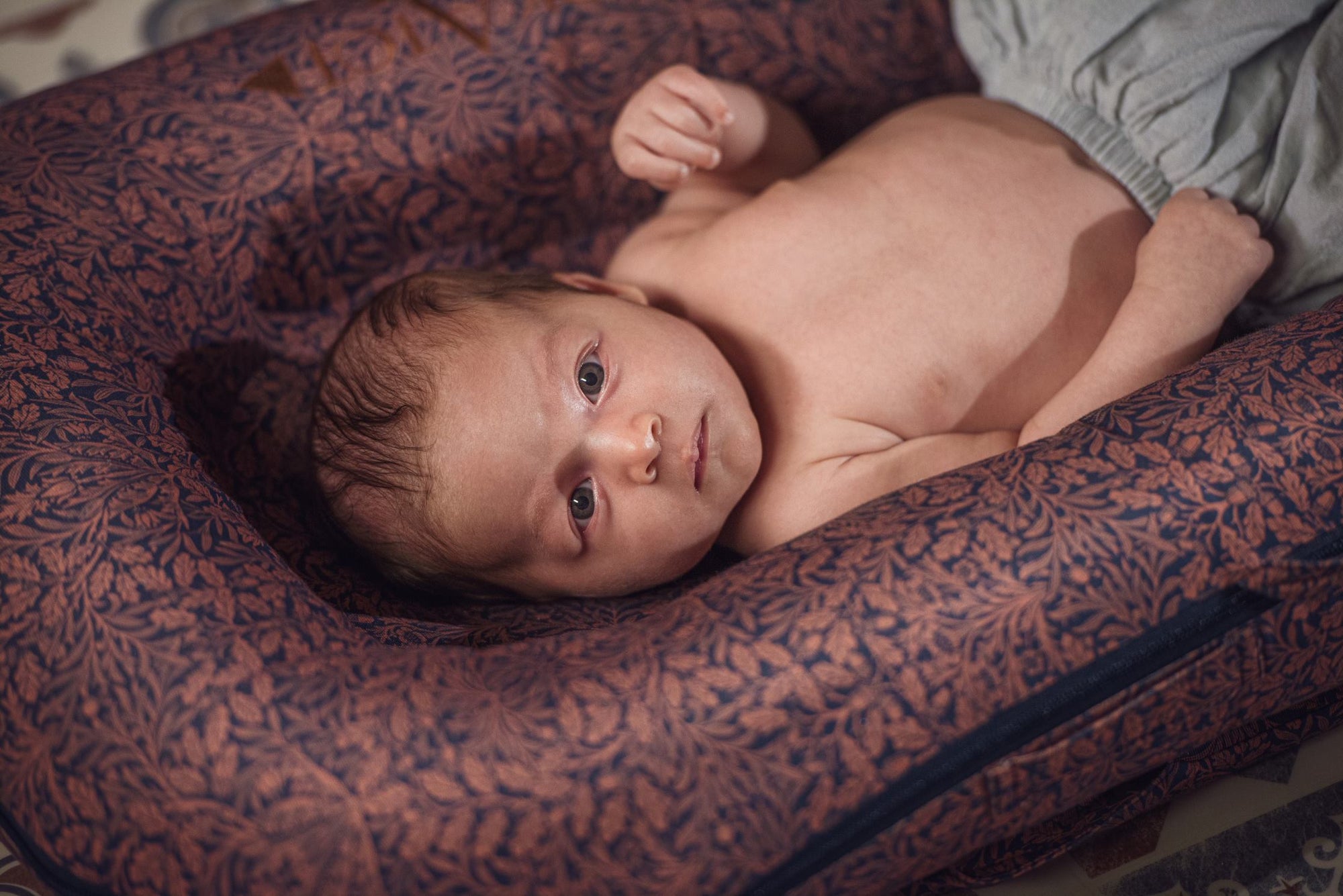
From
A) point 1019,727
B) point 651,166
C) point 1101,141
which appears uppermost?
point 651,166

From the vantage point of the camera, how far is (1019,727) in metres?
0.82

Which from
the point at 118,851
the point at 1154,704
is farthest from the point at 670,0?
the point at 118,851

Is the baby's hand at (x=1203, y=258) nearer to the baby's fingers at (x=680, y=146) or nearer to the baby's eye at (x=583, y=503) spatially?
the baby's fingers at (x=680, y=146)

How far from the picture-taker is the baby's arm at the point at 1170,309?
1.09m

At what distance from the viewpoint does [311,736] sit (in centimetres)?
80

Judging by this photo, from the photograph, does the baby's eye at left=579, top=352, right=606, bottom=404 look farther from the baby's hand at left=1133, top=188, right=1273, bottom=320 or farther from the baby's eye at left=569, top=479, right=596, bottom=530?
the baby's hand at left=1133, top=188, right=1273, bottom=320

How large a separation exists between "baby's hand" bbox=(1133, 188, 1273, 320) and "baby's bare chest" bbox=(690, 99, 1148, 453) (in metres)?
0.09

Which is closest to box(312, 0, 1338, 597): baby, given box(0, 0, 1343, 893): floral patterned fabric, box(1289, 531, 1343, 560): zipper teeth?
box(0, 0, 1343, 893): floral patterned fabric

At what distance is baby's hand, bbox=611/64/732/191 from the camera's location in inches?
49.4

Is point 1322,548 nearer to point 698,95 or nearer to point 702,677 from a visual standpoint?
point 702,677

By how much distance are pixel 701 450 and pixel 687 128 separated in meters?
0.44

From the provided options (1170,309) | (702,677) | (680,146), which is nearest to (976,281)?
(1170,309)

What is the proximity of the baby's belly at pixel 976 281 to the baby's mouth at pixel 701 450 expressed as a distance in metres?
0.21

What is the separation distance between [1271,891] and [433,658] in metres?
0.91
